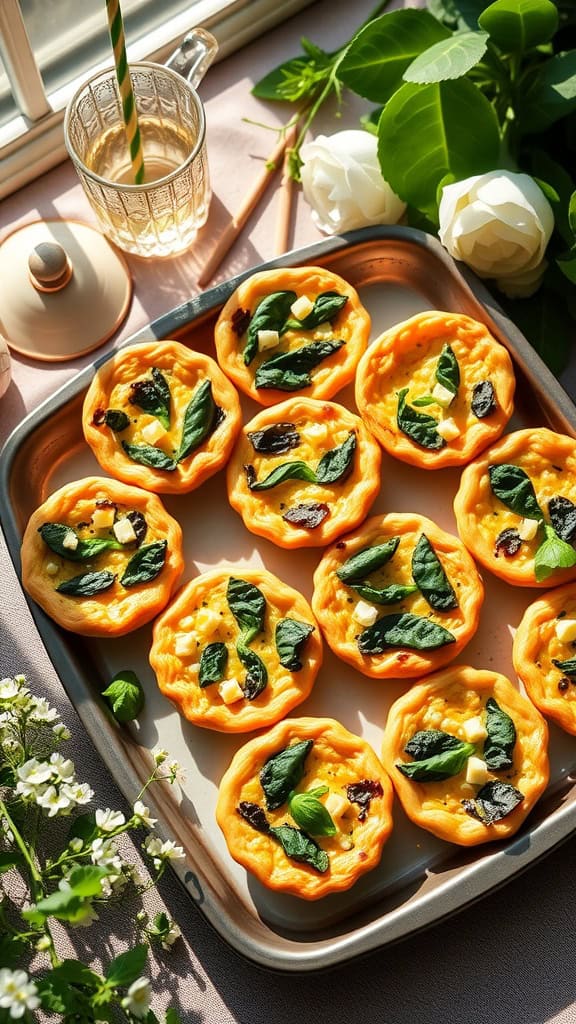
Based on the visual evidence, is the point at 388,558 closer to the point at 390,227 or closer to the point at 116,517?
the point at 116,517

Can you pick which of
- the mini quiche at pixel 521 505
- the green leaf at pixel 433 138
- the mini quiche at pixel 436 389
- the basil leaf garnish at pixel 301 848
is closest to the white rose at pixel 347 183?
the green leaf at pixel 433 138

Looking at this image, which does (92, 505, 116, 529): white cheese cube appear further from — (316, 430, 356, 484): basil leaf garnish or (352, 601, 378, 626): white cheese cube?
(352, 601, 378, 626): white cheese cube

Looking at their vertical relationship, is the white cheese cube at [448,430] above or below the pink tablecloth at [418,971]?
above

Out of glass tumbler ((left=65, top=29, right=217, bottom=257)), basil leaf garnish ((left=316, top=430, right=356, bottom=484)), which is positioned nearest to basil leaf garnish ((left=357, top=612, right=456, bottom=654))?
basil leaf garnish ((left=316, top=430, right=356, bottom=484))

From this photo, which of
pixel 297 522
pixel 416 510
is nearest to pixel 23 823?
pixel 297 522

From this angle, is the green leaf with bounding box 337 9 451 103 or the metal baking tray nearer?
the metal baking tray

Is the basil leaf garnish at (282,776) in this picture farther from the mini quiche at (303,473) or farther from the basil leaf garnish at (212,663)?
the mini quiche at (303,473)
